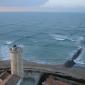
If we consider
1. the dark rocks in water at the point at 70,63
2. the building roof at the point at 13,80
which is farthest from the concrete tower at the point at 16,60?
the dark rocks in water at the point at 70,63

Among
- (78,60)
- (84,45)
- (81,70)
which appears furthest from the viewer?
(84,45)

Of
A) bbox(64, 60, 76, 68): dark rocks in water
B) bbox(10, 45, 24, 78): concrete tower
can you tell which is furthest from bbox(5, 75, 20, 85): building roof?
bbox(64, 60, 76, 68): dark rocks in water

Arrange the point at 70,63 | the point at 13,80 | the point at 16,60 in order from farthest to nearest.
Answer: the point at 70,63 → the point at 16,60 → the point at 13,80

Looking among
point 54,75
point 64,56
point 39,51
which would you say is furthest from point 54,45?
point 54,75

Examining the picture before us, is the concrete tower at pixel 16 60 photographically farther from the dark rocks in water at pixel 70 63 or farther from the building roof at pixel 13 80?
the dark rocks in water at pixel 70 63

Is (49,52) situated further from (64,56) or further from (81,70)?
(81,70)

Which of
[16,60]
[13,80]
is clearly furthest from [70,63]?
[13,80]

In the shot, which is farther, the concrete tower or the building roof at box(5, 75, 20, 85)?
the concrete tower

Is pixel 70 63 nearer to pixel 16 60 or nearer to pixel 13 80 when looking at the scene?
pixel 16 60

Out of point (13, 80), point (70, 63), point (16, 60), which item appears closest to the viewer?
point (13, 80)

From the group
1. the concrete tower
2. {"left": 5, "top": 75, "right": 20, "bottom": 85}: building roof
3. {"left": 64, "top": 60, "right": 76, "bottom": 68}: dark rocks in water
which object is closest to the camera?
{"left": 5, "top": 75, "right": 20, "bottom": 85}: building roof

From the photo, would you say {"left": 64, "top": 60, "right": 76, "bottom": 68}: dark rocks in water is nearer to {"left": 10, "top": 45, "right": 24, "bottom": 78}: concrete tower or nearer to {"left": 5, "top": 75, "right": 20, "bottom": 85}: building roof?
{"left": 10, "top": 45, "right": 24, "bottom": 78}: concrete tower
